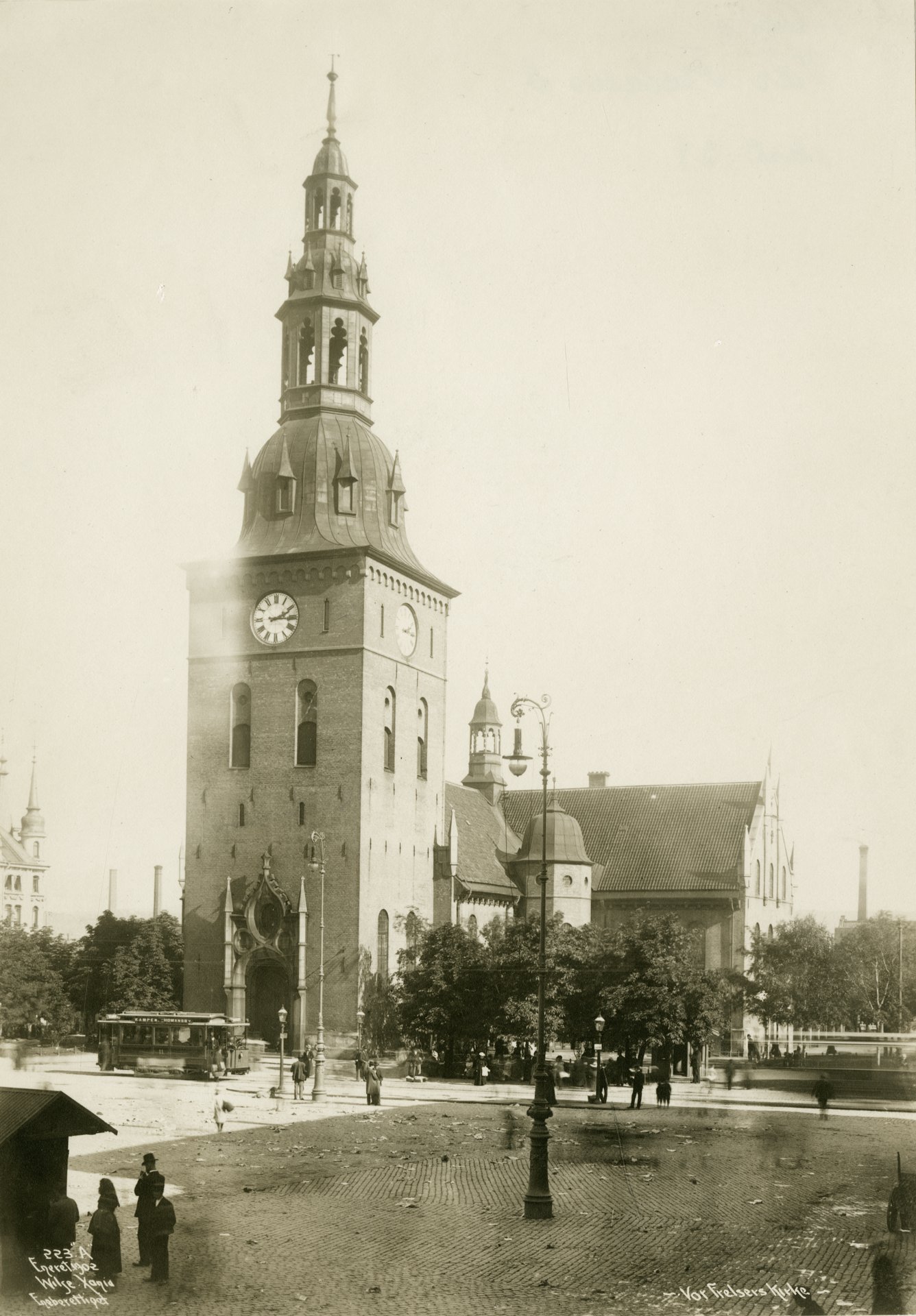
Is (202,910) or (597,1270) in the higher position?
(202,910)

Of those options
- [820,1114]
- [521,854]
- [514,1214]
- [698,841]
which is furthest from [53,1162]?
[698,841]

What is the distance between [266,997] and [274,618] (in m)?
14.5

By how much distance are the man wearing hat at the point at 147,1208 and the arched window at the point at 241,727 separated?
38036mm

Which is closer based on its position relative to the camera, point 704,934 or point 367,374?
point 367,374

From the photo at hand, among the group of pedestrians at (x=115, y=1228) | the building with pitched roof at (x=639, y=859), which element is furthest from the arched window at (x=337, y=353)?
the group of pedestrians at (x=115, y=1228)

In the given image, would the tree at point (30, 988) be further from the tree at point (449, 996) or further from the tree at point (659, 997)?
the tree at point (659, 997)

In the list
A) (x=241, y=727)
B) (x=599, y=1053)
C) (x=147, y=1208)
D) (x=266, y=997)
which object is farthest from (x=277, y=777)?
(x=147, y=1208)

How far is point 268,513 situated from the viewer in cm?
5662

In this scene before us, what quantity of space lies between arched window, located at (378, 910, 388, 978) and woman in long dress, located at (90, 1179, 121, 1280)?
Answer: 37.6 meters

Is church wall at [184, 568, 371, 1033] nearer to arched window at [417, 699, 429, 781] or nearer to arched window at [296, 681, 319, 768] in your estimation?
arched window at [296, 681, 319, 768]

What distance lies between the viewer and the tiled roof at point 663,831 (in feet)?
236

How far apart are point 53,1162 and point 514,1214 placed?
8930 millimetres

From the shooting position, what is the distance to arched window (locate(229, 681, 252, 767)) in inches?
2189

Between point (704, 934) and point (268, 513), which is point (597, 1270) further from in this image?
point (704, 934)
